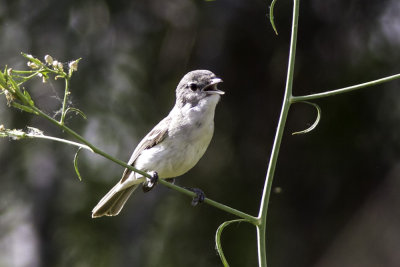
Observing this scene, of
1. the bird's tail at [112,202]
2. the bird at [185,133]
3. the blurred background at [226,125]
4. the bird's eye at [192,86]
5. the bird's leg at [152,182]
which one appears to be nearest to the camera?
the bird's leg at [152,182]

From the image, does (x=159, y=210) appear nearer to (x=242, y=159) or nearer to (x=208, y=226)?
(x=208, y=226)

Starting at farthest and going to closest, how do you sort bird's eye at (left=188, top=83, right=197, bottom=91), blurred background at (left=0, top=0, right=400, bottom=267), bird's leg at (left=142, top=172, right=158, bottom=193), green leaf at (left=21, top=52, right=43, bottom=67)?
blurred background at (left=0, top=0, right=400, bottom=267) → bird's eye at (left=188, top=83, right=197, bottom=91) → bird's leg at (left=142, top=172, right=158, bottom=193) → green leaf at (left=21, top=52, right=43, bottom=67)

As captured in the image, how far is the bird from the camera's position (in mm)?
3426

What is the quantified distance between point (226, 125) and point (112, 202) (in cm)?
220

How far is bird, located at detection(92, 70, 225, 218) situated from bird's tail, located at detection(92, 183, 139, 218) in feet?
0.99

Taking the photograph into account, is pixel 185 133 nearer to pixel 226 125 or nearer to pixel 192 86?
pixel 192 86

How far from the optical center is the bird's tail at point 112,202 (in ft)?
12.8

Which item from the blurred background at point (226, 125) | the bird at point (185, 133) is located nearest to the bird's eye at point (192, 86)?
the bird at point (185, 133)

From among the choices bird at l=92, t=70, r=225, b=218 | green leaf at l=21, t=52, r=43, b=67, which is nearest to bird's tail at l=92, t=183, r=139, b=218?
bird at l=92, t=70, r=225, b=218

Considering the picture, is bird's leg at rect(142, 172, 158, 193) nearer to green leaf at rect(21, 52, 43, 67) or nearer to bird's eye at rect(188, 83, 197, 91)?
bird's eye at rect(188, 83, 197, 91)

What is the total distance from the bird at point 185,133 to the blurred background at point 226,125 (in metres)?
2.08

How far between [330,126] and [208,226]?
1466mm

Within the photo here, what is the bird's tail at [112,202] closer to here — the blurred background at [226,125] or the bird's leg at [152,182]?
the bird's leg at [152,182]

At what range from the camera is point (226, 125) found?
5980mm
